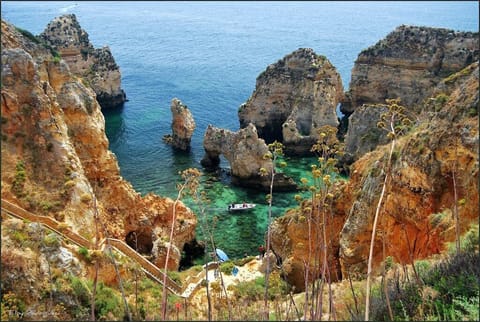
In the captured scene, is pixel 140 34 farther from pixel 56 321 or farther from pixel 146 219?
pixel 56 321

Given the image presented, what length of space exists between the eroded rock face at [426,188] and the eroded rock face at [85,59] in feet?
180

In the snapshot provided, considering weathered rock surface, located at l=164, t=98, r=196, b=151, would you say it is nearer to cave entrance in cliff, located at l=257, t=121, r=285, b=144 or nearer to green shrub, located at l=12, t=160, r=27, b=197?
cave entrance in cliff, located at l=257, t=121, r=285, b=144

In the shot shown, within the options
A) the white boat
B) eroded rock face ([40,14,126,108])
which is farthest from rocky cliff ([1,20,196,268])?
eroded rock face ([40,14,126,108])

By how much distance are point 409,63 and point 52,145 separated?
48828 millimetres

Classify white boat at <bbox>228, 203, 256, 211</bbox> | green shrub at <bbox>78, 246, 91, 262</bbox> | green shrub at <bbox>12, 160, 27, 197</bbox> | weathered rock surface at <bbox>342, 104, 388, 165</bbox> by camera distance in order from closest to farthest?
green shrub at <bbox>78, 246, 91, 262</bbox>, green shrub at <bbox>12, 160, 27, 197</bbox>, white boat at <bbox>228, 203, 256, 211</bbox>, weathered rock surface at <bbox>342, 104, 388, 165</bbox>

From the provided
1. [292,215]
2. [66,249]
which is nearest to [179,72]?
[292,215]

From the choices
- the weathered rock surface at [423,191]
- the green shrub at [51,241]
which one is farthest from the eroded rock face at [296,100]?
the green shrub at [51,241]

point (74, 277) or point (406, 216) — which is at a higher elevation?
point (406, 216)

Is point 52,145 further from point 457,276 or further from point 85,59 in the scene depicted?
point 85,59

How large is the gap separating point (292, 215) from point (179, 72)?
66.3 meters

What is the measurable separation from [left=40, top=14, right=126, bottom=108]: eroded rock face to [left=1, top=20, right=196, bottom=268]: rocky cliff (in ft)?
137

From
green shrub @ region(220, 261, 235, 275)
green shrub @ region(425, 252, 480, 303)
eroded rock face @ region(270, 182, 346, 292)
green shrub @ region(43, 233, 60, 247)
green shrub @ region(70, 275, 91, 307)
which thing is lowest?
green shrub @ region(220, 261, 235, 275)

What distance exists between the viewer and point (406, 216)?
1527 centimetres

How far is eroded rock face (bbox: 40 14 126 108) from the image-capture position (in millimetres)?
64188
